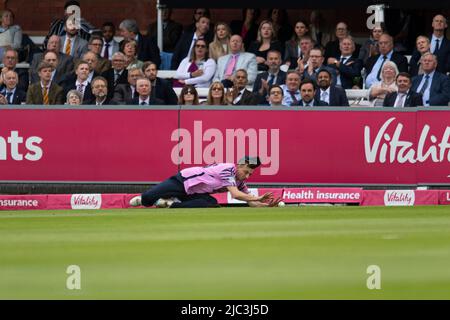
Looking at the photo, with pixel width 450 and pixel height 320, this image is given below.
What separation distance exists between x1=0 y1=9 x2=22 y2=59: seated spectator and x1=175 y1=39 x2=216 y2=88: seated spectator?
11.4 feet

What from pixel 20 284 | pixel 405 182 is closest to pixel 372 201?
pixel 405 182

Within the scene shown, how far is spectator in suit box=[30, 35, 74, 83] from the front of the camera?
23.1 metres

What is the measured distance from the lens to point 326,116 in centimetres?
2072

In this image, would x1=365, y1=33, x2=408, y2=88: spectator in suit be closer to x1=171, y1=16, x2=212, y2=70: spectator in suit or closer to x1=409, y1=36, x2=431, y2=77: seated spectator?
x1=409, y1=36, x2=431, y2=77: seated spectator

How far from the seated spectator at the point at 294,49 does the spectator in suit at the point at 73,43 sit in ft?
11.8

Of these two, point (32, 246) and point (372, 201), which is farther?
point (372, 201)

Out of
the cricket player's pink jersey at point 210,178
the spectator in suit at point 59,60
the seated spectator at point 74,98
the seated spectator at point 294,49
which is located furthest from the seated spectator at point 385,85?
the spectator in suit at point 59,60

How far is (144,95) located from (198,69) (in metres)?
2.12

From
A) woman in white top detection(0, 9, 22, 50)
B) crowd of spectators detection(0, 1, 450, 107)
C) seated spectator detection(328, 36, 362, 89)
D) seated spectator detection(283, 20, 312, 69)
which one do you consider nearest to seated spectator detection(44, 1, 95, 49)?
crowd of spectators detection(0, 1, 450, 107)

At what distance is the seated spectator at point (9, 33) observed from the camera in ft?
81.9

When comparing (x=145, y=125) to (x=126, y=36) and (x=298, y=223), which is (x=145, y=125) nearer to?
(x=126, y=36)

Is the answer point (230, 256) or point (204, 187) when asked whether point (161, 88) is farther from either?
point (230, 256)

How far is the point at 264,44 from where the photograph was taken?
23594 mm
